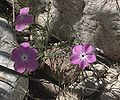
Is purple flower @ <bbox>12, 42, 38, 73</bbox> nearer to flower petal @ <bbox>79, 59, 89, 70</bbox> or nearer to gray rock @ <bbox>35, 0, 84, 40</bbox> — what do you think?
flower petal @ <bbox>79, 59, 89, 70</bbox>

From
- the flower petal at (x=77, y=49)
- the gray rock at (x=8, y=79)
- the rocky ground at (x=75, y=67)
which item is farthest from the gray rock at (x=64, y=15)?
the flower petal at (x=77, y=49)

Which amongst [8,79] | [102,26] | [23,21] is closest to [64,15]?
[102,26]

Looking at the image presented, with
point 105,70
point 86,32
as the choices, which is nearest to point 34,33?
point 86,32

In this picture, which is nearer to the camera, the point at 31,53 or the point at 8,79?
the point at 31,53

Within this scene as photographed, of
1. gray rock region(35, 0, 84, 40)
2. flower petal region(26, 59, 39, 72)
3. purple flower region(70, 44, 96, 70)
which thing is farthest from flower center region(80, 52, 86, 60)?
gray rock region(35, 0, 84, 40)

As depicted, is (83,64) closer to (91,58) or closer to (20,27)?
(91,58)
